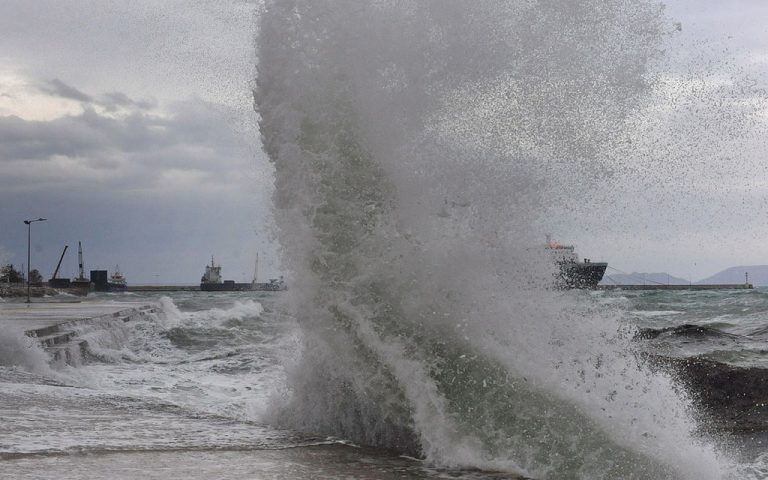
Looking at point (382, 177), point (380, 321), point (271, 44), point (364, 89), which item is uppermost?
point (271, 44)

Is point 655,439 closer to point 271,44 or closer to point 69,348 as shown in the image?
point 271,44

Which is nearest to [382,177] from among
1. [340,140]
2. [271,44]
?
[340,140]

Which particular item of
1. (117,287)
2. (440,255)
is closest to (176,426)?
(440,255)

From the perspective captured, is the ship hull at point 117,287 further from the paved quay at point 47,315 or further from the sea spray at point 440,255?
the sea spray at point 440,255

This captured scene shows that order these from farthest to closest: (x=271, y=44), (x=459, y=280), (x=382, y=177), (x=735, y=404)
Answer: (x=735, y=404)
(x=271, y=44)
(x=382, y=177)
(x=459, y=280)

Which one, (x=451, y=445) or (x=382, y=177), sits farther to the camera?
(x=382, y=177)

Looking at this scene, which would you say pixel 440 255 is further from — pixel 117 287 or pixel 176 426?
pixel 117 287

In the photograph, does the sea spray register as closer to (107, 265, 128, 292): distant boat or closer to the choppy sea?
the choppy sea

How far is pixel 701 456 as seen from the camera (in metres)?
4.51

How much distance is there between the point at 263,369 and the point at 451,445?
7.14 meters

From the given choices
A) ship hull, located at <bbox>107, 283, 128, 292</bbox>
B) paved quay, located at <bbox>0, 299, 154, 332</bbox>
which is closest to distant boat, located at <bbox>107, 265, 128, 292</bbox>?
ship hull, located at <bbox>107, 283, 128, 292</bbox>

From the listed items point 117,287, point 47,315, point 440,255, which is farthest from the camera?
point 117,287

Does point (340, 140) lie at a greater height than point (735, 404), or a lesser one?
greater

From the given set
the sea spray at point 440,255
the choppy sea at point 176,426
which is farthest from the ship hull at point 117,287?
the sea spray at point 440,255
